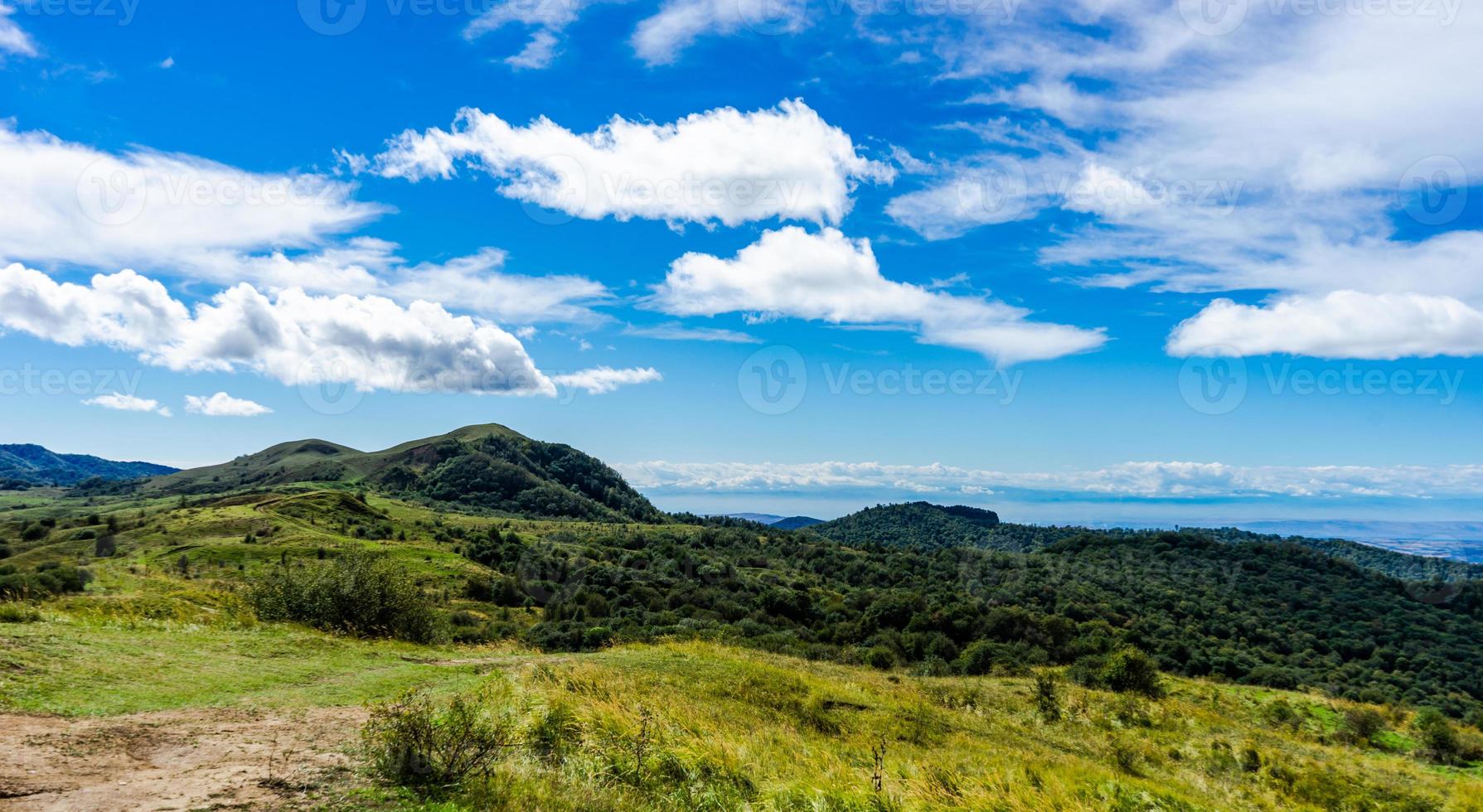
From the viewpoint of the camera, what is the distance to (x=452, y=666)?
2020 cm

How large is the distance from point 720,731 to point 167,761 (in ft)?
29.3

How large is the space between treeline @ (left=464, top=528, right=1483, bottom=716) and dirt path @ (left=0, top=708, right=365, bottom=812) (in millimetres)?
30660

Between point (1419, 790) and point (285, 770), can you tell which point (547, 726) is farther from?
point (1419, 790)

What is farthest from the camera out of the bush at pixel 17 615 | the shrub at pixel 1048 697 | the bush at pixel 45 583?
the bush at pixel 45 583

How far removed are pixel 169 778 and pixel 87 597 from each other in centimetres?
2239

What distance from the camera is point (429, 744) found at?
10070mm

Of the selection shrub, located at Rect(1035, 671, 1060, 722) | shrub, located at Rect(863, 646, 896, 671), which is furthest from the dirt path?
shrub, located at Rect(863, 646, 896, 671)

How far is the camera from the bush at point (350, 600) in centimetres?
2745

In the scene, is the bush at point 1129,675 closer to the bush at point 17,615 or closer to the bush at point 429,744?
the bush at point 429,744

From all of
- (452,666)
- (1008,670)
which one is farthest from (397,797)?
(1008,670)

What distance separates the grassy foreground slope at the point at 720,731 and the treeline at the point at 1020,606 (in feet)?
61.2

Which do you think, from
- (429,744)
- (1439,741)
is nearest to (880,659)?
(1439,741)

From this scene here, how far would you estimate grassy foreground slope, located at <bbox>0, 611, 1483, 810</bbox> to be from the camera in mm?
10922

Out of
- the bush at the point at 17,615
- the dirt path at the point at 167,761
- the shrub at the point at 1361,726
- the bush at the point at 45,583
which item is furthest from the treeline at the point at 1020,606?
the dirt path at the point at 167,761
